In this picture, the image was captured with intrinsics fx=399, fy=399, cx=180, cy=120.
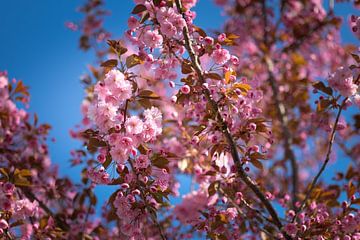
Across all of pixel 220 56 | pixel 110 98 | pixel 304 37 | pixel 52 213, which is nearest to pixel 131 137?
pixel 110 98

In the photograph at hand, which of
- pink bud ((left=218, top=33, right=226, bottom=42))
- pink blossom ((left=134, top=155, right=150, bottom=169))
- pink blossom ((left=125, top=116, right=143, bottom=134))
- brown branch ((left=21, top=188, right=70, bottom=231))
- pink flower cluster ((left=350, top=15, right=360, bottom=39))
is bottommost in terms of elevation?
pink blossom ((left=134, top=155, right=150, bottom=169))

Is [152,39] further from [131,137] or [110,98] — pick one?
[131,137]

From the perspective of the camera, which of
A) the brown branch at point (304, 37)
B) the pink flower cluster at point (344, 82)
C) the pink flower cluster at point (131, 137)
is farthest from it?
the brown branch at point (304, 37)

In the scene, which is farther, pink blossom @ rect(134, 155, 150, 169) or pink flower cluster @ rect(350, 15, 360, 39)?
pink flower cluster @ rect(350, 15, 360, 39)

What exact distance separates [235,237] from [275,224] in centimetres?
28

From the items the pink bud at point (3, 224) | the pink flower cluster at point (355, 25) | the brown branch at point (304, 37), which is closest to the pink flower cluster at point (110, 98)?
the pink bud at point (3, 224)

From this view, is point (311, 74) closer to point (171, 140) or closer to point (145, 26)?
point (171, 140)

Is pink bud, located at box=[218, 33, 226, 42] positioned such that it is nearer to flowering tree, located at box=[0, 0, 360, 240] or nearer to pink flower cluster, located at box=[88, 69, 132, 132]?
flowering tree, located at box=[0, 0, 360, 240]

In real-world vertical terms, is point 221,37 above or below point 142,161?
above

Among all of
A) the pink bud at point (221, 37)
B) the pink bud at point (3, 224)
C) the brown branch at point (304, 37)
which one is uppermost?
the brown branch at point (304, 37)

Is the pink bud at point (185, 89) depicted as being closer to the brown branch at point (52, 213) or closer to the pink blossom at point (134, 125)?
the pink blossom at point (134, 125)

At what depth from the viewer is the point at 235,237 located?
Answer: 2361mm

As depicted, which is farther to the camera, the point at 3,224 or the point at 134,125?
the point at 3,224

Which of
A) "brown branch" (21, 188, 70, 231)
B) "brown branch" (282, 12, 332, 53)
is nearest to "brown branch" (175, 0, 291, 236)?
"brown branch" (21, 188, 70, 231)
